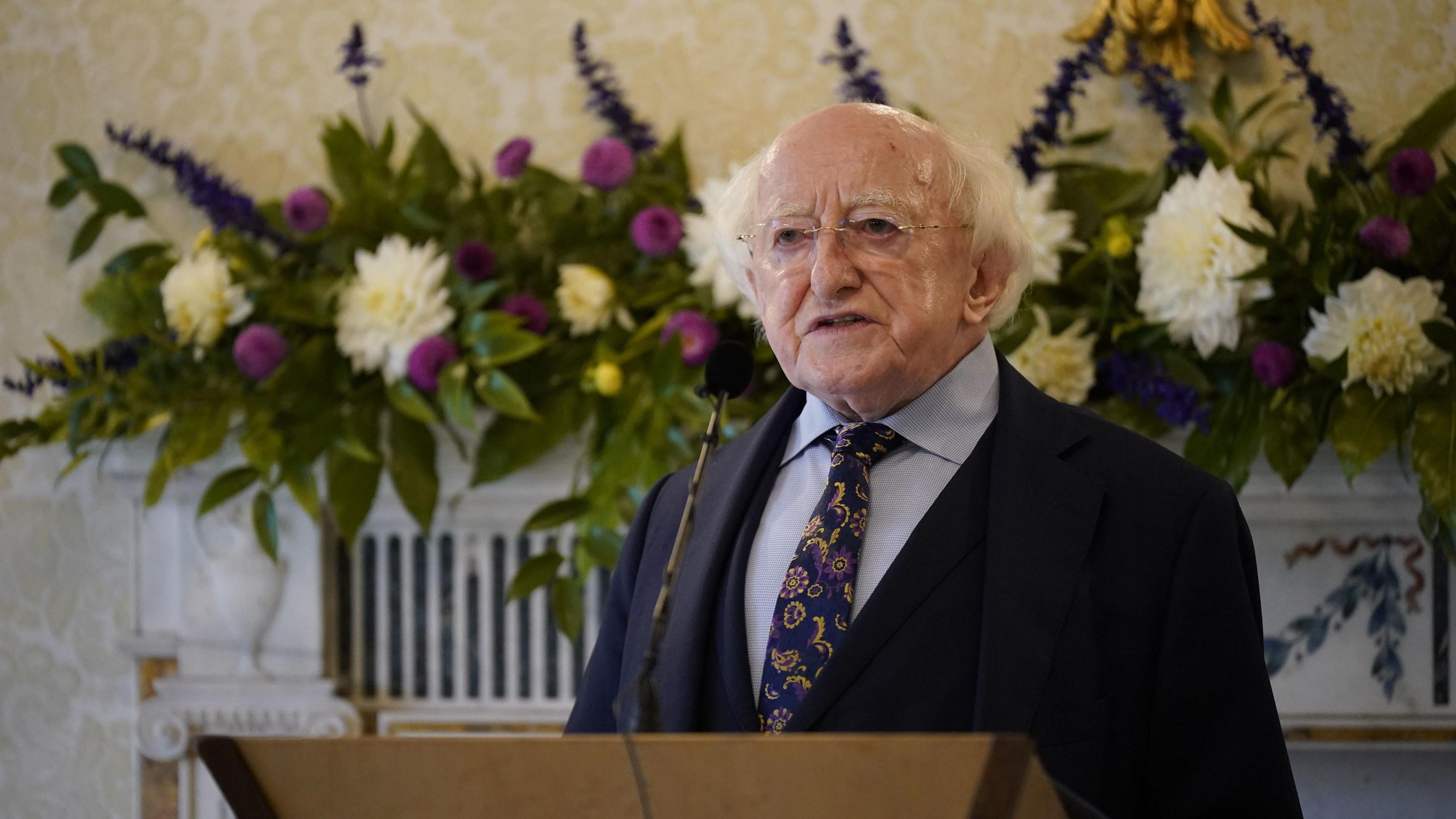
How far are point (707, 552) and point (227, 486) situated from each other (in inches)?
37.3

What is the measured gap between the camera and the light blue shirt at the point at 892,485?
4.09 feet

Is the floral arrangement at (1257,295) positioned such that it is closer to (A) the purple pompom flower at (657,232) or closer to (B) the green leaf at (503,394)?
(A) the purple pompom flower at (657,232)

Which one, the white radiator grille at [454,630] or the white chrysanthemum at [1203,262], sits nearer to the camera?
the white chrysanthemum at [1203,262]

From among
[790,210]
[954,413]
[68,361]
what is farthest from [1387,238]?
[68,361]

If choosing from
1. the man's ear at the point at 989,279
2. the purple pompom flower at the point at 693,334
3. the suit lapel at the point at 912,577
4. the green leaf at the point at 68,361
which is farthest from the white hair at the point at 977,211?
the green leaf at the point at 68,361

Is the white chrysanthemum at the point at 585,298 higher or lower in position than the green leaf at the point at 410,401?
higher

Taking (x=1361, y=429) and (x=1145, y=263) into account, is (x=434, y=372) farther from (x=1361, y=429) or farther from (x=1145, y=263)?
(x=1361, y=429)

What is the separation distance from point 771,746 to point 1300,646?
1316mm

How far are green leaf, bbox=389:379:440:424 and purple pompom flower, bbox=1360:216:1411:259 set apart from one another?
1.24 m

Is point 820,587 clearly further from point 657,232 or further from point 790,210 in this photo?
point 657,232

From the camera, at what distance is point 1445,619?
1818 millimetres

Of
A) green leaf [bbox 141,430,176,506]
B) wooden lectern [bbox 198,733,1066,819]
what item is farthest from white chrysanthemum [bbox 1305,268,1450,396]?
green leaf [bbox 141,430,176,506]

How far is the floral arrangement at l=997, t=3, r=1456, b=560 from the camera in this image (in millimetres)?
1618

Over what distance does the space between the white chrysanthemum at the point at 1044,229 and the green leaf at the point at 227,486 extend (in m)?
1.15
